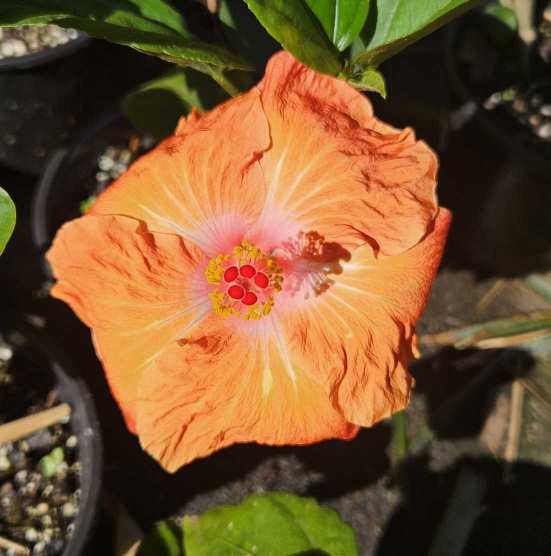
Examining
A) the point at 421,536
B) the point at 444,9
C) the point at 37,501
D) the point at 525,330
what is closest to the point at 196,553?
the point at 37,501

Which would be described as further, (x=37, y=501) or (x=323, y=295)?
(x=37, y=501)

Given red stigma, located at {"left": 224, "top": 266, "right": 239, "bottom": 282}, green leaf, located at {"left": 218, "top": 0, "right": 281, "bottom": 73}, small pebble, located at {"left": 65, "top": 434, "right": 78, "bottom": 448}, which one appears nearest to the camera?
→ red stigma, located at {"left": 224, "top": 266, "right": 239, "bottom": 282}

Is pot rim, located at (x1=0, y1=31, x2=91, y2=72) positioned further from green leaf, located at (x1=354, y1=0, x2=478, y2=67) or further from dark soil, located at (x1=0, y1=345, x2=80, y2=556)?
green leaf, located at (x1=354, y1=0, x2=478, y2=67)

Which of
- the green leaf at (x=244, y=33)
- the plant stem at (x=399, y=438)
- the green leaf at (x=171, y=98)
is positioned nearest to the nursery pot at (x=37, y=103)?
the green leaf at (x=171, y=98)

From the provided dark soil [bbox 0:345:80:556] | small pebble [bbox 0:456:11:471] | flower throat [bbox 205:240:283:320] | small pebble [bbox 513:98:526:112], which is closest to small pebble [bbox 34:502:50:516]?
dark soil [bbox 0:345:80:556]

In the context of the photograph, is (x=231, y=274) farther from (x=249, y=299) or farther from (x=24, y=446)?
(x=24, y=446)

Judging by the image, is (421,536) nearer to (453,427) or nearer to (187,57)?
(453,427)
